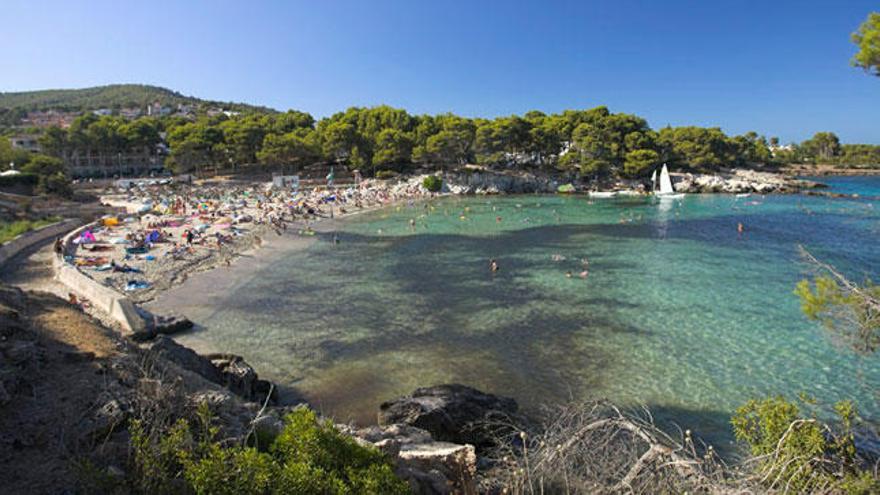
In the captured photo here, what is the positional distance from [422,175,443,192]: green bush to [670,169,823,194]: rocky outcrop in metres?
37.2

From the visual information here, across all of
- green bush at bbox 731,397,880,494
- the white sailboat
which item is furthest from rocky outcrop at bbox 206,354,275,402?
the white sailboat

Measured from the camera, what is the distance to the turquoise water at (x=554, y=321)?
13773mm

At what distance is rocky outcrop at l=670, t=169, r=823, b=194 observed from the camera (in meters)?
72.1

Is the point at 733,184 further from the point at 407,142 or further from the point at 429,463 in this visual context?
the point at 429,463

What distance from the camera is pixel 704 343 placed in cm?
1686

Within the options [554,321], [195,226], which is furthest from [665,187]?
[195,226]

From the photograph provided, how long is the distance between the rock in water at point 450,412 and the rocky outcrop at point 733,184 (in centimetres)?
7267

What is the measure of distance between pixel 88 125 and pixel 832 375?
92127mm

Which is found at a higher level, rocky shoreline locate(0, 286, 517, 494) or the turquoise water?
rocky shoreline locate(0, 286, 517, 494)

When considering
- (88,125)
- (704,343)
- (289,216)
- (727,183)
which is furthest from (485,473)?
(88,125)

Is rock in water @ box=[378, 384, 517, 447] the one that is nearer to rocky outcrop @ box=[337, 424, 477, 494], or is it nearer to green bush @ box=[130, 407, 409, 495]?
rocky outcrop @ box=[337, 424, 477, 494]

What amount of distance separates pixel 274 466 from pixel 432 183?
66.0 meters

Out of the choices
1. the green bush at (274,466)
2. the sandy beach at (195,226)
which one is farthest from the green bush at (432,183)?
the green bush at (274,466)

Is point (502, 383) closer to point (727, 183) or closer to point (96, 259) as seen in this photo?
point (96, 259)
